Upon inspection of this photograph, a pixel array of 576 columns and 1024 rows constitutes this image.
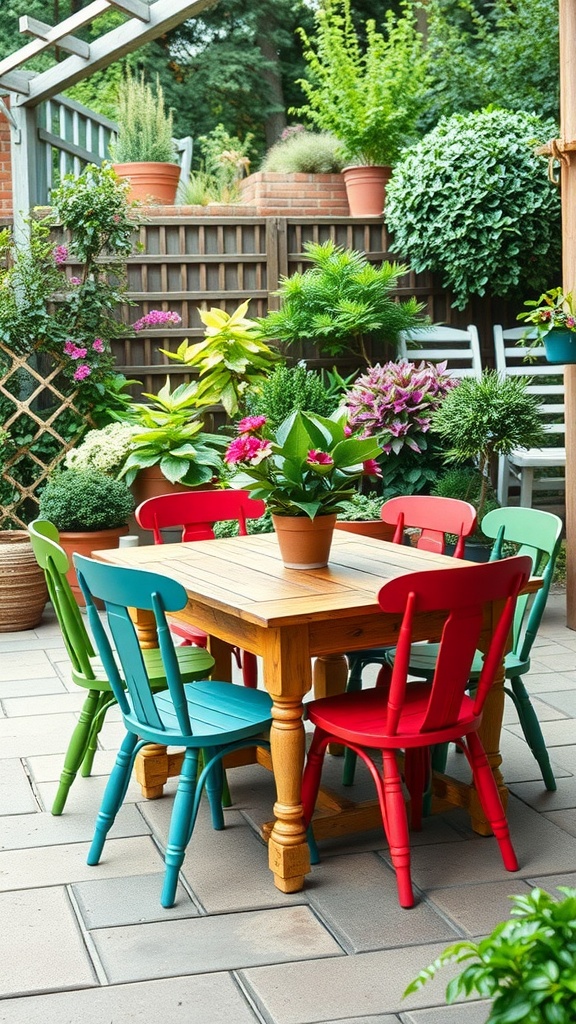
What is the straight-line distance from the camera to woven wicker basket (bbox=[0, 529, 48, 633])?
5.51 m

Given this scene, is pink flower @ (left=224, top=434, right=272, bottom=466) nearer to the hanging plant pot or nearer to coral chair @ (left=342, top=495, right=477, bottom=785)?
coral chair @ (left=342, top=495, right=477, bottom=785)

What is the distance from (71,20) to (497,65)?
3919mm

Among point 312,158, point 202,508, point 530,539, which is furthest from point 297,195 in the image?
point 530,539

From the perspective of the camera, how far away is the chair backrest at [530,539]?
10.6 feet

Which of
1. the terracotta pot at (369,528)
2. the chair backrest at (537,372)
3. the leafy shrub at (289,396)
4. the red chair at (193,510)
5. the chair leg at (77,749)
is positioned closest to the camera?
the chair leg at (77,749)

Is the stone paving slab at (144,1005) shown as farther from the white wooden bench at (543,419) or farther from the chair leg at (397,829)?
the white wooden bench at (543,419)

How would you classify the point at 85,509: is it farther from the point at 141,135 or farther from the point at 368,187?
the point at 141,135

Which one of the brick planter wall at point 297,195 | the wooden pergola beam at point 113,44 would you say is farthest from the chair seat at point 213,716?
the brick planter wall at point 297,195

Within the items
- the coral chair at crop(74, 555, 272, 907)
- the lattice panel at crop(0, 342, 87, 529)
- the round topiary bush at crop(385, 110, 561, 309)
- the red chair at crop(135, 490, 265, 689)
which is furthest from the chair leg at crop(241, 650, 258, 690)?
the round topiary bush at crop(385, 110, 561, 309)

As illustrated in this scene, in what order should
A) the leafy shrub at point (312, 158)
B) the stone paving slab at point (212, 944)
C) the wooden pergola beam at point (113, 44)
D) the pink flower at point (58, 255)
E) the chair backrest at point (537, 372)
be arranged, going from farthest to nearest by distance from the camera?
the leafy shrub at point (312, 158)
the chair backrest at point (537, 372)
the pink flower at point (58, 255)
the wooden pergola beam at point (113, 44)
the stone paving slab at point (212, 944)

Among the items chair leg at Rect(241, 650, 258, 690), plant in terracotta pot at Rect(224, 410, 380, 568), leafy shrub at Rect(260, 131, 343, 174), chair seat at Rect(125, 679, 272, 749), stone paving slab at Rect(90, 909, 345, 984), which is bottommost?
stone paving slab at Rect(90, 909, 345, 984)

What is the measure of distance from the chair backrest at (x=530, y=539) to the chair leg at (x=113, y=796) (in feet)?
3.86

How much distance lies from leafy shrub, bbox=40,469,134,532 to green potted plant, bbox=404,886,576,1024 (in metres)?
4.69

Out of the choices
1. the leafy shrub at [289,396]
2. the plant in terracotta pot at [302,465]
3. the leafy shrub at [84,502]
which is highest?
the leafy shrub at [289,396]
